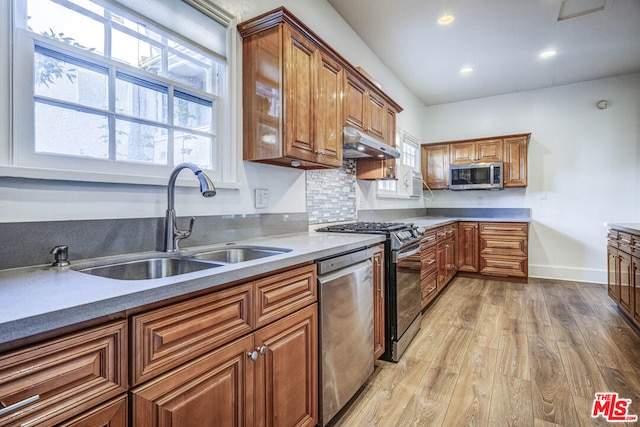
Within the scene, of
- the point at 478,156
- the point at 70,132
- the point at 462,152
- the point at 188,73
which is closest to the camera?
the point at 70,132

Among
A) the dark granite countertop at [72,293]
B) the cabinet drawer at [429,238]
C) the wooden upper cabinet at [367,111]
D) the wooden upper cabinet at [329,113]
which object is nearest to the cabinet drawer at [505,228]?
the cabinet drawer at [429,238]

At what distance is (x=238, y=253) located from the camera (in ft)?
5.55

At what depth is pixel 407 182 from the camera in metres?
4.76

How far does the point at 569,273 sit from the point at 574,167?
156cm

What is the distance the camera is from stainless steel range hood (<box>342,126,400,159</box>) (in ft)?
7.79

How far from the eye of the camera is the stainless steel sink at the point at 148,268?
47.6 inches

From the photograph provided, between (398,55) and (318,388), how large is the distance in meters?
3.69

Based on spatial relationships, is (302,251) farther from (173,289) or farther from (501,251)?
(501,251)

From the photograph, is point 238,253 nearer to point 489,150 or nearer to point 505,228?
point 505,228

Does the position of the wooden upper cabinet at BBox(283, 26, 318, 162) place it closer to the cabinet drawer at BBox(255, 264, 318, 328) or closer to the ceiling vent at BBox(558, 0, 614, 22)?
the cabinet drawer at BBox(255, 264, 318, 328)

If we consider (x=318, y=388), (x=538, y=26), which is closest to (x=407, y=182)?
(x=538, y=26)

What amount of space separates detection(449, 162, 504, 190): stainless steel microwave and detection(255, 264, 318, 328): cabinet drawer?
4.26m

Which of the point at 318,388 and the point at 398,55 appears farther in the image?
the point at 398,55

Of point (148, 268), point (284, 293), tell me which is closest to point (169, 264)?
point (148, 268)
